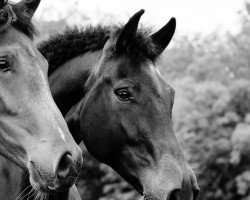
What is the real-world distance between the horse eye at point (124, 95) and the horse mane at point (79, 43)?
55 centimetres

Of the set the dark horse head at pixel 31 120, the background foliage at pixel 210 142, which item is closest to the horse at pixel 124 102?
the dark horse head at pixel 31 120

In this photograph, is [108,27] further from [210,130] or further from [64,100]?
[210,130]

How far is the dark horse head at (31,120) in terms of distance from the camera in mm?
4094

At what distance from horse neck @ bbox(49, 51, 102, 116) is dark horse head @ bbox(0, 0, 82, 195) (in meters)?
1.03

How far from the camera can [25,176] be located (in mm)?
5078

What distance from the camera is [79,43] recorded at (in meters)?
6.20

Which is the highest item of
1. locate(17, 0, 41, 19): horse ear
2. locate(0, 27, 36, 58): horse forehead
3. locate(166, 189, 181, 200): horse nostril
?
locate(17, 0, 41, 19): horse ear

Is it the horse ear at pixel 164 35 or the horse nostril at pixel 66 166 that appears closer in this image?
the horse nostril at pixel 66 166

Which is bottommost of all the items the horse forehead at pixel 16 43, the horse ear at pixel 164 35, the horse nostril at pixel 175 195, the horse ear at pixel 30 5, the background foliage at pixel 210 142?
the background foliage at pixel 210 142

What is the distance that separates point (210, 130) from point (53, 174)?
45.8 ft

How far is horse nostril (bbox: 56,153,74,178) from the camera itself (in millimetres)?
4051

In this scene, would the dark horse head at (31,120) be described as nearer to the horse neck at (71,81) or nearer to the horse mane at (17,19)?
the horse mane at (17,19)

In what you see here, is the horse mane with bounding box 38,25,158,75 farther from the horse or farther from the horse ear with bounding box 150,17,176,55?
the horse ear with bounding box 150,17,176,55

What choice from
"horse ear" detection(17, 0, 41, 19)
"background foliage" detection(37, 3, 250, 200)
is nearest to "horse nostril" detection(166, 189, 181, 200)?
"horse ear" detection(17, 0, 41, 19)
